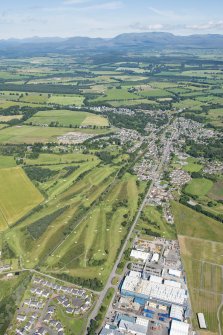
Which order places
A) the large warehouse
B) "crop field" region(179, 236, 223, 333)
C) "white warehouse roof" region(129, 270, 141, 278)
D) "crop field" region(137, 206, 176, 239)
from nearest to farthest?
"crop field" region(179, 236, 223, 333) < the large warehouse < "white warehouse roof" region(129, 270, 141, 278) < "crop field" region(137, 206, 176, 239)

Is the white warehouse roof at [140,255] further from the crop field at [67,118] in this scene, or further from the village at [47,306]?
the crop field at [67,118]

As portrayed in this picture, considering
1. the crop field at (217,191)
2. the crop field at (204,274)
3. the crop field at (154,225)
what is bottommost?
the crop field at (217,191)

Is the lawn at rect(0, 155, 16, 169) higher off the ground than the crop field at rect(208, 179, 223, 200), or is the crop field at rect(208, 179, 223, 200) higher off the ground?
the lawn at rect(0, 155, 16, 169)

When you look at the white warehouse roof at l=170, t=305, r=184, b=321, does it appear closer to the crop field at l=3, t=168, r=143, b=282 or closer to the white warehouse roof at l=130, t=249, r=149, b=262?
the white warehouse roof at l=130, t=249, r=149, b=262

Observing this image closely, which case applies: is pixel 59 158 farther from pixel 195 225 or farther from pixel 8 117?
pixel 8 117

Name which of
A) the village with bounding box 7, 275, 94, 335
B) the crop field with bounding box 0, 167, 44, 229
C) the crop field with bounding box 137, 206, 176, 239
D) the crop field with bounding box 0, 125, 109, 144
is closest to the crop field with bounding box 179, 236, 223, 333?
the crop field with bounding box 137, 206, 176, 239

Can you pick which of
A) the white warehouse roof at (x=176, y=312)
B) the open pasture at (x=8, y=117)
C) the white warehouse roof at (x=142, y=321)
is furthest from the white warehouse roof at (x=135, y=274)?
the open pasture at (x=8, y=117)

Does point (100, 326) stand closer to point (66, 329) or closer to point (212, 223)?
point (66, 329)

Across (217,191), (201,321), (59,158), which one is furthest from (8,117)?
(201,321)
